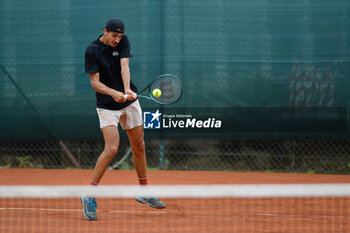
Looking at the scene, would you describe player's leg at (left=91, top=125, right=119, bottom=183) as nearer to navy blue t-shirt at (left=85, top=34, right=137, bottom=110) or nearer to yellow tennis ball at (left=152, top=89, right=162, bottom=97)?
navy blue t-shirt at (left=85, top=34, right=137, bottom=110)

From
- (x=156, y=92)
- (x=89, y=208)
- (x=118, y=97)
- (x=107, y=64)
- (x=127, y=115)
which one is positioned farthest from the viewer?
(x=156, y=92)

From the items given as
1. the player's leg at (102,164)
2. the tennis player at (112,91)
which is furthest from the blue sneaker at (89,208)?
→ the tennis player at (112,91)

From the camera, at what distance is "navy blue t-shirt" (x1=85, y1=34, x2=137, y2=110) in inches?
133

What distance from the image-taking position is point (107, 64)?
3.42m

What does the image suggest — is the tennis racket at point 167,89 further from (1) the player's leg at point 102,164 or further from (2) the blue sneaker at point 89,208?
(2) the blue sneaker at point 89,208

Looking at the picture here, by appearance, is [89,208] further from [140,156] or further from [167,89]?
[167,89]

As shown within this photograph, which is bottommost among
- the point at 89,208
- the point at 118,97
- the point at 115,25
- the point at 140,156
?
the point at 89,208

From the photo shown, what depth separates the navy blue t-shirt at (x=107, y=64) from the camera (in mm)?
3387

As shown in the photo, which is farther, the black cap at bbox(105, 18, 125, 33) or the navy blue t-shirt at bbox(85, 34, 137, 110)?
the navy blue t-shirt at bbox(85, 34, 137, 110)

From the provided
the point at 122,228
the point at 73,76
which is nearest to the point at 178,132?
the point at 73,76

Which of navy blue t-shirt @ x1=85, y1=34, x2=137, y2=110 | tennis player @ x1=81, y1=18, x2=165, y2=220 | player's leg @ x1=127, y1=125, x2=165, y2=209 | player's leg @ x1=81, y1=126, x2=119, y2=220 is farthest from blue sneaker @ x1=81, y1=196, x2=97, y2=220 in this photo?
navy blue t-shirt @ x1=85, y1=34, x2=137, y2=110

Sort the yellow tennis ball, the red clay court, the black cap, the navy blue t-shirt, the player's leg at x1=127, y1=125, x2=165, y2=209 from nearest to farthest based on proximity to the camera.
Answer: the red clay court → the black cap → the navy blue t-shirt → the player's leg at x1=127, y1=125, x2=165, y2=209 → the yellow tennis ball

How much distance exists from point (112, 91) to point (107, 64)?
0.75 ft

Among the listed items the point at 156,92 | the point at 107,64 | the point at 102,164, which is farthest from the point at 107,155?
the point at 156,92
